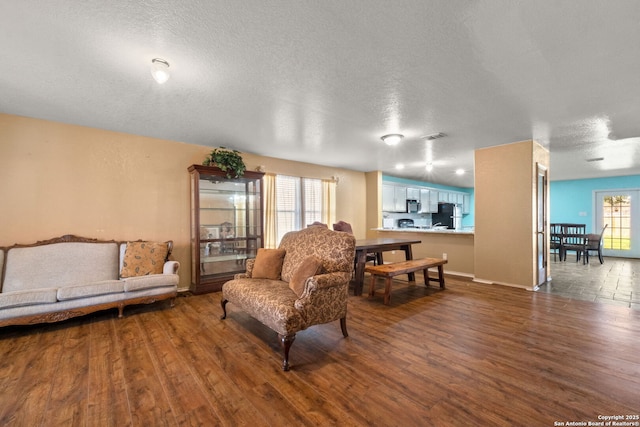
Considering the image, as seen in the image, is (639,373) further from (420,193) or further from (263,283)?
(420,193)

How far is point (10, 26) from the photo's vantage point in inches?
70.0

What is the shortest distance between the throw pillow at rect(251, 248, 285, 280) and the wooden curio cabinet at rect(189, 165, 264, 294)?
1555 millimetres

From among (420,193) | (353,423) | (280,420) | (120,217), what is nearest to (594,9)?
(353,423)

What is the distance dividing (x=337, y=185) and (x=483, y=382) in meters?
5.20

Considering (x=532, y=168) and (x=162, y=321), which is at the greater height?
(x=532, y=168)

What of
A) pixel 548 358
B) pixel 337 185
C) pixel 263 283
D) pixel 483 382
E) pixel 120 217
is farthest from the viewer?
pixel 337 185

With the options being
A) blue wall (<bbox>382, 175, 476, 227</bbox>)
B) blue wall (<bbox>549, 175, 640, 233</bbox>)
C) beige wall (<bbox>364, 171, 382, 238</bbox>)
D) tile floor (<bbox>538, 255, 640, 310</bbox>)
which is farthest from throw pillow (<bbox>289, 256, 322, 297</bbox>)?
blue wall (<bbox>549, 175, 640, 233</bbox>)

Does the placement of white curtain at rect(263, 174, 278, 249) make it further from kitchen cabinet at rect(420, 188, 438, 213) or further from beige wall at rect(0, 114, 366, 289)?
kitchen cabinet at rect(420, 188, 438, 213)

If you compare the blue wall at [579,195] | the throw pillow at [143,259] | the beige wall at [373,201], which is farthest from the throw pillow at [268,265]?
the blue wall at [579,195]

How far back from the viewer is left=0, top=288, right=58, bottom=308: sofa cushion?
8.66ft

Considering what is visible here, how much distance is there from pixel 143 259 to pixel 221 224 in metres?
1.27

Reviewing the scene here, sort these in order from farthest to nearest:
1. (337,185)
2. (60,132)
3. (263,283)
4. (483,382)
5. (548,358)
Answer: (337,185)
(60,132)
(263,283)
(548,358)
(483,382)

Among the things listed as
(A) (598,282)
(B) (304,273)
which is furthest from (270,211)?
(A) (598,282)

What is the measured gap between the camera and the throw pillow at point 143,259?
3551mm
